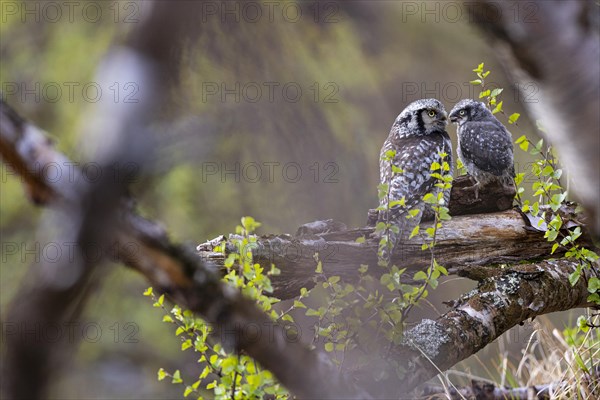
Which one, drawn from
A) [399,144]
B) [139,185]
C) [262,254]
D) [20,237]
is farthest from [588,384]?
[20,237]

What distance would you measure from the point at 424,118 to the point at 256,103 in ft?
4.13

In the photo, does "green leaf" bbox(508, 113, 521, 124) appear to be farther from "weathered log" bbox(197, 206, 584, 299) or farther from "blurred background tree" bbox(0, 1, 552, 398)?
"blurred background tree" bbox(0, 1, 552, 398)

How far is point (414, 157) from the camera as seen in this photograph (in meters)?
4.48

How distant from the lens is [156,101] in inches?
38.3

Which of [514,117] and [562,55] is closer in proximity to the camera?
[562,55]

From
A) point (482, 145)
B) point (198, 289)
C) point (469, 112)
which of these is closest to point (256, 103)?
point (469, 112)

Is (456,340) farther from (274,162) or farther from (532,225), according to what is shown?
(274,162)

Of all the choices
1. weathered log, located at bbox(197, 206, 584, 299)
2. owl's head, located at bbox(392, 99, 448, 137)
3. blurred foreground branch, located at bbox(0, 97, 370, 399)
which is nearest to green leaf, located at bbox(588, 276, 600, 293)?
weathered log, located at bbox(197, 206, 584, 299)

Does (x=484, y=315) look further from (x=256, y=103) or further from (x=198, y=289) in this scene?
(x=256, y=103)

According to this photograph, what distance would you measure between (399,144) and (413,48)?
2.23 meters

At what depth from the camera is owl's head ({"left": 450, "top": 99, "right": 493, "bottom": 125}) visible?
4645 millimetres

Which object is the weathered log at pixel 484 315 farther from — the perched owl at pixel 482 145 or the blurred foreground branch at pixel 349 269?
the perched owl at pixel 482 145

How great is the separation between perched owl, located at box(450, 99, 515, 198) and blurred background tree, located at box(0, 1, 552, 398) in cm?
60

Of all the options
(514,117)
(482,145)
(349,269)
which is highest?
(482,145)
